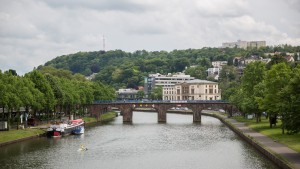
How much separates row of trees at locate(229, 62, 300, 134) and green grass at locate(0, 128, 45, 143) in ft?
160

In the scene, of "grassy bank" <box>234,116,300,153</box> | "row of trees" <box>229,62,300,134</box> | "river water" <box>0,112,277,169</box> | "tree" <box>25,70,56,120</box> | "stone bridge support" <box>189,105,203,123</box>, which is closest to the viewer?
"row of trees" <box>229,62,300,134</box>

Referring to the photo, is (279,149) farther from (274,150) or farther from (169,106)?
(169,106)

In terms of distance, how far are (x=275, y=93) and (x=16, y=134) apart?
52137 millimetres

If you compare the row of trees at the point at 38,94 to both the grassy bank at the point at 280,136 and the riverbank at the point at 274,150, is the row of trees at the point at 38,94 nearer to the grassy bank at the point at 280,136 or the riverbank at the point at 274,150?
the riverbank at the point at 274,150

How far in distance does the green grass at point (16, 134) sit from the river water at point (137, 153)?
2.20 metres

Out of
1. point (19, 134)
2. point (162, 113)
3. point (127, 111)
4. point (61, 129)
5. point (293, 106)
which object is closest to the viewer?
point (293, 106)

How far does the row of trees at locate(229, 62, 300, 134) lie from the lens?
270 ft

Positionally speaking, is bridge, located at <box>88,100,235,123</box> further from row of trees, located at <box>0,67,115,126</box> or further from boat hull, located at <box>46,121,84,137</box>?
boat hull, located at <box>46,121,84,137</box>

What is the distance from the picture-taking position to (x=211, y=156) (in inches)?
3718

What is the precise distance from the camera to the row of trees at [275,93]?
270 ft

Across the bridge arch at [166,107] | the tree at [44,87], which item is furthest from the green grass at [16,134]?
the bridge arch at [166,107]

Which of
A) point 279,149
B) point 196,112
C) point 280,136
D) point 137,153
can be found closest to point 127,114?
point 196,112

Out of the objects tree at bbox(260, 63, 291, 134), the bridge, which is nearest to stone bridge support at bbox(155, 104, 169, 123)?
the bridge

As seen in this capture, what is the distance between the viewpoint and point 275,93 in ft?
383
